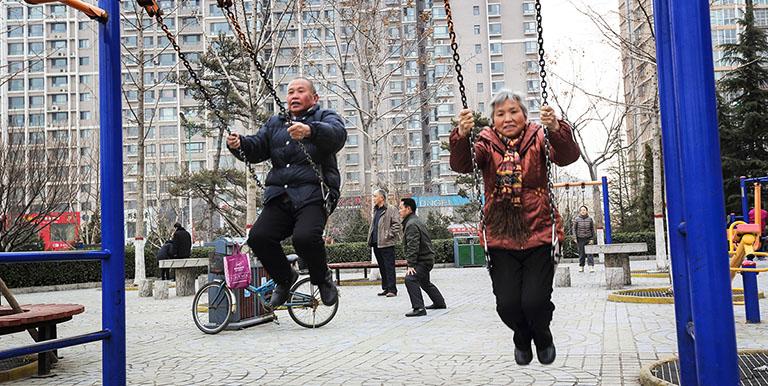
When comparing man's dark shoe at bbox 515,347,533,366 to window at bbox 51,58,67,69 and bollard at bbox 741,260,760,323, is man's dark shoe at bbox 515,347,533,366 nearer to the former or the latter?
bollard at bbox 741,260,760,323

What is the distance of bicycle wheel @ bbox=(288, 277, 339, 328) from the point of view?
9828mm

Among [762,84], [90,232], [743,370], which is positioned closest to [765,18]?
[762,84]

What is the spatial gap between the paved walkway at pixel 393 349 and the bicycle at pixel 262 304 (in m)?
0.17

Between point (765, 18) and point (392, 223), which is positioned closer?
point (392, 223)

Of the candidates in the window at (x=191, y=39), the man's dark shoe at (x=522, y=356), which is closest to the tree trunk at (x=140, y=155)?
the man's dark shoe at (x=522, y=356)

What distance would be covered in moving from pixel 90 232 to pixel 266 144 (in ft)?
125

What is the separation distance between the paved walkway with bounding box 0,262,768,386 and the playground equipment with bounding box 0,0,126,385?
164 centimetres

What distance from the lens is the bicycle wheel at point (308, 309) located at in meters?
9.83

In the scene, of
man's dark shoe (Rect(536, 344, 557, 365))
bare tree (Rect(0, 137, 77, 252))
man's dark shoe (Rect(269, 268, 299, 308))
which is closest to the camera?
man's dark shoe (Rect(536, 344, 557, 365))

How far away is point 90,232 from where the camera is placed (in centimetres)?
4000

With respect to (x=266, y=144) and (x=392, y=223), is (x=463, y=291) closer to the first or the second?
(x=392, y=223)

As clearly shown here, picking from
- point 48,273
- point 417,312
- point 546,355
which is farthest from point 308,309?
point 48,273

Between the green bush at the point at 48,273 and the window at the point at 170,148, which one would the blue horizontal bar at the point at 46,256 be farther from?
the window at the point at 170,148

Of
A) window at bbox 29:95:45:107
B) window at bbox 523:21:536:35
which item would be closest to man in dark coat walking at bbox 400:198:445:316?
window at bbox 523:21:536:35
